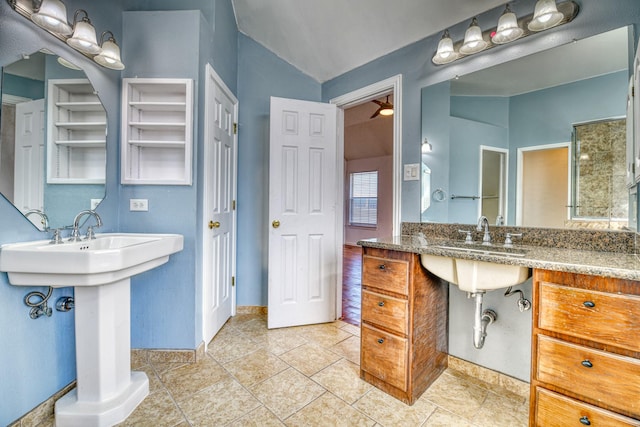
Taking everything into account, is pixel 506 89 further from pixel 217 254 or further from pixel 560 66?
pixel 217 254

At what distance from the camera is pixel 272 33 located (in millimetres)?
2654

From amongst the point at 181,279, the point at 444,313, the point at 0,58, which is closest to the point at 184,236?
the point at 181,279

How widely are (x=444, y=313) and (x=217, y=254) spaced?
1777 millimetres

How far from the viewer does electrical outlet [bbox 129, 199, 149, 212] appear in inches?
77.5

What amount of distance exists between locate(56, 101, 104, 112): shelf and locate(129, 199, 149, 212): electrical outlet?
1.98 ft

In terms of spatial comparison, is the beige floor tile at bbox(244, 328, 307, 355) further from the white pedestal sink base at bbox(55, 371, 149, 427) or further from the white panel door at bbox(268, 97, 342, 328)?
the white pedestal sink base at bbox(55, 371, 149, 427)

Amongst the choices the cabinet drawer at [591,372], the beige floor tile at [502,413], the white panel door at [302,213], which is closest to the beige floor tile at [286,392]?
the white panel door at [302,213]

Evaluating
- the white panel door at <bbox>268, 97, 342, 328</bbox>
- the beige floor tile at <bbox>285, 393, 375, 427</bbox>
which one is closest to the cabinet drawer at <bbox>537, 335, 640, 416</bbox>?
the beige floor tile at <bbox>285, 393, 375, 427</bbox>

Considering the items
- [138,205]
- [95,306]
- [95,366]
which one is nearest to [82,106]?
[138,205]

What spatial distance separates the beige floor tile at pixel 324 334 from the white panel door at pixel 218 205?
763 mm

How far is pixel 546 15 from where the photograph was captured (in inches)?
58.2

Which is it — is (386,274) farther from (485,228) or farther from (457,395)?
(457,395)

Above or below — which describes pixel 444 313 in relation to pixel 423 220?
below

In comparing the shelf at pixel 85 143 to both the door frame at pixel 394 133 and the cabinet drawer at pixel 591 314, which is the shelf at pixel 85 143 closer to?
the door frame at pixel 394 133
